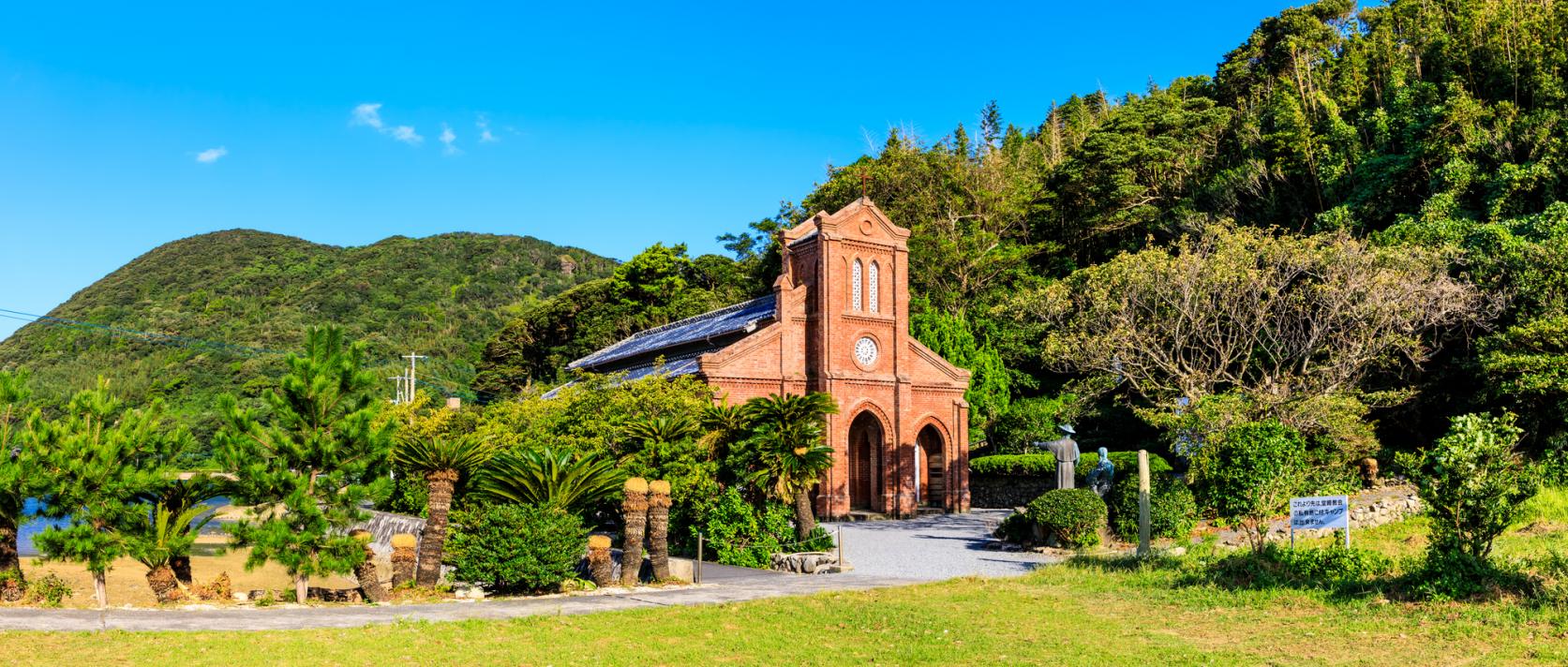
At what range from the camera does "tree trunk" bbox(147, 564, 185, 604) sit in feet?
44.2

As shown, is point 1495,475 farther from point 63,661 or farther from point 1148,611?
point 63,661

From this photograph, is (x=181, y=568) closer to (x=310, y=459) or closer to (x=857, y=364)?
(x=310, y=459)

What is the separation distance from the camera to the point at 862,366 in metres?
31.9

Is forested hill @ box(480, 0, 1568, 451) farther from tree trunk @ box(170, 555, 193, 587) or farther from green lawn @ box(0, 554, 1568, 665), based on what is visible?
tree trunk @ box(170, 555, 193, 587)

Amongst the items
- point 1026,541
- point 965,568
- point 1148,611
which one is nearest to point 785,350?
point 1026,541

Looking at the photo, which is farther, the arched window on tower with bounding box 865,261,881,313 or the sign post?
the arched window on tower with bounding box 865,261,881,313

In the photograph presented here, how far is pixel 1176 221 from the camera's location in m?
42.6

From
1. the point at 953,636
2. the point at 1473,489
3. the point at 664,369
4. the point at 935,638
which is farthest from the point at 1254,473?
the point at 664,369

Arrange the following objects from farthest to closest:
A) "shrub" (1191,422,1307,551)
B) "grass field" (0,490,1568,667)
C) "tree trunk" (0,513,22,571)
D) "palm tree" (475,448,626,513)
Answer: "palm tree" (475,448,626,513), "shrub" (1191,422,1307,551), "tree trunk" (0,513,22,571), "grass field" (0,490,1568,667)

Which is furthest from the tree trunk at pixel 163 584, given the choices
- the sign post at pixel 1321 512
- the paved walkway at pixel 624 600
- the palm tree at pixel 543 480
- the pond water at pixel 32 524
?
the sign post at pixel 1321 512

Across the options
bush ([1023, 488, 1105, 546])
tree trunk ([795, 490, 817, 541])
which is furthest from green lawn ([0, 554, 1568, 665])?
tree trunk ([795, 490, 817, 541])

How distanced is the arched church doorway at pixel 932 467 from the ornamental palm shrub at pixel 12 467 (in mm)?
24490

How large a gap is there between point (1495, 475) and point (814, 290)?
21408 mm

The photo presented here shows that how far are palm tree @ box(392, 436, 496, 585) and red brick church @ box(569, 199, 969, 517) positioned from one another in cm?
1418
